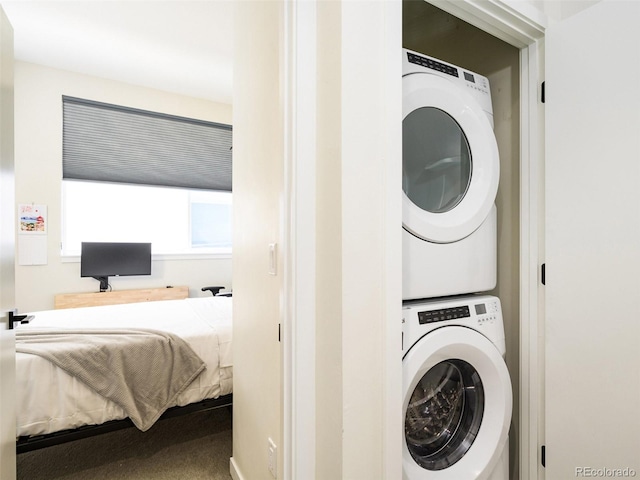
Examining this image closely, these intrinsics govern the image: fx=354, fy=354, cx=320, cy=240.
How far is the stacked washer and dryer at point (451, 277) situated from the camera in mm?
1178

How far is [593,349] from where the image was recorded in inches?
46.9

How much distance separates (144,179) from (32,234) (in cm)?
121

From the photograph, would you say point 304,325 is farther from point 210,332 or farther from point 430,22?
point 430,22

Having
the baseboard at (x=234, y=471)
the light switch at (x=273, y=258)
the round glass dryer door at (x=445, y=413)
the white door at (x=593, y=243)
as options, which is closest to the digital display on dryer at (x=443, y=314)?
the round glass dryer door at (x=445, y=413)

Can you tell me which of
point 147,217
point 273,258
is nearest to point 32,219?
point 147,217

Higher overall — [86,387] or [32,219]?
[32,219]

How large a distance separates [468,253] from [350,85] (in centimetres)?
76

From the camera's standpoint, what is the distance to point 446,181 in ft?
4.45

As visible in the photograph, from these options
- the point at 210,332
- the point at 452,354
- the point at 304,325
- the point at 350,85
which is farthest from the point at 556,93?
the point at 210,332

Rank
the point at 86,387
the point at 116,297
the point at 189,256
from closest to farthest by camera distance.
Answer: the point at 86,387 < the point at 116,297 < the point at 189,256

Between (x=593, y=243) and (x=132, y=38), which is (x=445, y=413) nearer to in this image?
(x=593, y=243)

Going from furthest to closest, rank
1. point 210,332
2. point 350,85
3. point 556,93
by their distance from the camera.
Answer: point 210,332 → point 556,93 → point 350,85

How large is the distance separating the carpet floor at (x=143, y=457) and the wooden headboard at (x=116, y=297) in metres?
1.87

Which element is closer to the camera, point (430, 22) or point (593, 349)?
point (593, 349)
